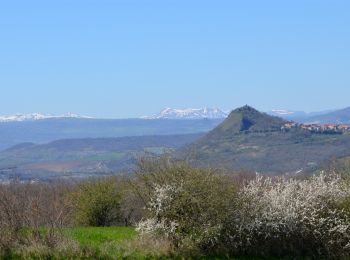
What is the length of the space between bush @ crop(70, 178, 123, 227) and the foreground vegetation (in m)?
13.0

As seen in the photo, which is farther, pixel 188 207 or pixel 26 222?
pixel 188 207

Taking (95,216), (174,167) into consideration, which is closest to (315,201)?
(174,167)

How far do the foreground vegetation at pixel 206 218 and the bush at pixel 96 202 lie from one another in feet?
42.7

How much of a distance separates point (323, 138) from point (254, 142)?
896 inches

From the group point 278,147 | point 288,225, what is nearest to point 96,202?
point 288,225

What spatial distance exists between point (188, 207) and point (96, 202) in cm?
1587

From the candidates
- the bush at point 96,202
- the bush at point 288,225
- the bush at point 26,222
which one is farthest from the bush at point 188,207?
the bush at point 96,202

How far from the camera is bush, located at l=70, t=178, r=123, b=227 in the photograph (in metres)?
32.2

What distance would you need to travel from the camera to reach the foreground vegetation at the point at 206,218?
16.0 metres

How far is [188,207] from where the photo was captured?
17.3 metres

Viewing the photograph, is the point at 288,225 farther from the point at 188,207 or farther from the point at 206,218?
the point at 188,207

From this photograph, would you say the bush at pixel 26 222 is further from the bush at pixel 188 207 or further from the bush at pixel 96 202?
the bush at pixel 96 202

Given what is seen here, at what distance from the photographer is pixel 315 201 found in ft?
59.8

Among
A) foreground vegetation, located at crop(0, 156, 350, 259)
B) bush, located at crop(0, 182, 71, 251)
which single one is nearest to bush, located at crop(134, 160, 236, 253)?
foreground vegetation, located at crop(0, 156, 350, 259)
